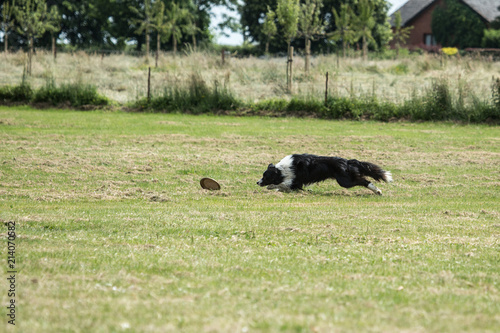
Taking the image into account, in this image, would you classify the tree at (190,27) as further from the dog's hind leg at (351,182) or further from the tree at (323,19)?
the dog's hind leg at (351,182)

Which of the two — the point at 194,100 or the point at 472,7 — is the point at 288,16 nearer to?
the point at 194,100

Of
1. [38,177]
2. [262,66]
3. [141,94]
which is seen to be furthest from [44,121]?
[262,66]

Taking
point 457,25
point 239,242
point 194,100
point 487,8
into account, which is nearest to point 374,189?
point 239,242

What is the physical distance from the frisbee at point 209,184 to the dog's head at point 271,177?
0.97 m

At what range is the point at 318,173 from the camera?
12789mm

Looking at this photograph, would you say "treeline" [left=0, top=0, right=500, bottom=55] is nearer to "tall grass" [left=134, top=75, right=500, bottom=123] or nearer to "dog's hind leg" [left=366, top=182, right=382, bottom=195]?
"tall grass" [left=134, top=75, right=500, bottom=123]

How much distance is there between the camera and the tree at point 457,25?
6544 cm

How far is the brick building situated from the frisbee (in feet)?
197

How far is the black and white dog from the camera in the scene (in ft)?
41.5

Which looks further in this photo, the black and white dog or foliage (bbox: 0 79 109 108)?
foliage (bbox: 0 79 109 108)

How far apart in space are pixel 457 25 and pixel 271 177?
196 ft

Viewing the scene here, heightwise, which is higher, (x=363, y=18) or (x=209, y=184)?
(x=363, y=18)

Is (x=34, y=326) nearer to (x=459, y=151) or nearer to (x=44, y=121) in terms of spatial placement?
(x=459, y=151)

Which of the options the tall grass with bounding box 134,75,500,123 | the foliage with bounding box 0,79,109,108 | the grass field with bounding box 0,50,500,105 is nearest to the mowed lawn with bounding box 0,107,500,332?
the tall grass with bounding box 134,75,500,123
